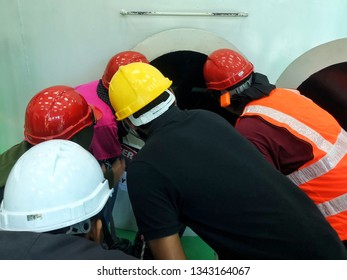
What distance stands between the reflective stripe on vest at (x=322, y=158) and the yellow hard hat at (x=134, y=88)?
0.36m

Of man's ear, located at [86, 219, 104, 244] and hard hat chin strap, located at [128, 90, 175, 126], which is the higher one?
hard hat chin strap, located at [128, 90, 175, 126]

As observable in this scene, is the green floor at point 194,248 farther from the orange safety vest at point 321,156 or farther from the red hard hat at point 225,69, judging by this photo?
the red hard hat at point 225,69

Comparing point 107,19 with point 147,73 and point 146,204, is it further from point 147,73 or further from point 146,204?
point 146,204

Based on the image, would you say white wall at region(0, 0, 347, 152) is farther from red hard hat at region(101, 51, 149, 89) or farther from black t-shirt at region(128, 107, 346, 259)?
black t-shirt at region(128, 107, 346, 259)

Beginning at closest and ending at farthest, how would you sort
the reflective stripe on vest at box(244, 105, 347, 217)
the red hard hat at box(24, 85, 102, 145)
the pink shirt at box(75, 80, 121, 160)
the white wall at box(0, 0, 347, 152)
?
the reflective stripe on vest at box(244, 105, 347, 217), the red hard hat at box(24, 85, 102, 145), the pink shirt at box(75, 80, 121, 160), the white wall at box(0, 0, 347, 152)

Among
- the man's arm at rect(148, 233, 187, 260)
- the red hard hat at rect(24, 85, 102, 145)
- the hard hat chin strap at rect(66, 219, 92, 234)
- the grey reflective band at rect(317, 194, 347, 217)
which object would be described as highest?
the red hard hat at rect(24, 85, 102, 145)

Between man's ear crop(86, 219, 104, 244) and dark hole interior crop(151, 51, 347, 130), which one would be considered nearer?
man's ear crop(86, 219, 104, 244)

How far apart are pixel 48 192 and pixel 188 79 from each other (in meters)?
1.24

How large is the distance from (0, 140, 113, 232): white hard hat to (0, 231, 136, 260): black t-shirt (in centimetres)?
10

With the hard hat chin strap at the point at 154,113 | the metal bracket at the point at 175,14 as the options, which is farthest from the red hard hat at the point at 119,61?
the hard hat chin strap at the point at 154,113

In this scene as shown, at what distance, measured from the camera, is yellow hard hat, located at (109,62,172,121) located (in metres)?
0.89

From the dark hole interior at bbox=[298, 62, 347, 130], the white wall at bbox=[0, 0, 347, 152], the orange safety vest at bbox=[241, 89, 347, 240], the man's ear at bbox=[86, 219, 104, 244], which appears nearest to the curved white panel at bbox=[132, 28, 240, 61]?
the white wall at bbox=[0, 0, 347, 152]

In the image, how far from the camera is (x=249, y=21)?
1.47 m

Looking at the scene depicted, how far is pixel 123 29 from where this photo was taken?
1494 millimetres
